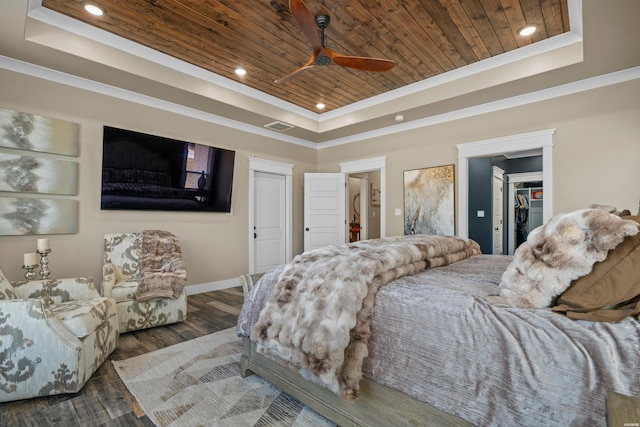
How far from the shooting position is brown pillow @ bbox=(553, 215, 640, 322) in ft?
3.31

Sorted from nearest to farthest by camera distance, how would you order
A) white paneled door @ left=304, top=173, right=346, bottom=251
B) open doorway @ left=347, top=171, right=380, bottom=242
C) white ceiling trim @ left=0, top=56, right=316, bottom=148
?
white ceiling trim @ left=0, top=56, right=316, bottom=148 → white paneled door @ left=304, top=173, right=346, bottom=251 → open doorway @ left=347, top=171, right=380, bottom=242

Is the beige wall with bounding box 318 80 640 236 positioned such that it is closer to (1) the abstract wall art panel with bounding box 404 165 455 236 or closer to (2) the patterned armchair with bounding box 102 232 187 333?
(1) the abstract wall art panel with bounding box 404 165 455 236

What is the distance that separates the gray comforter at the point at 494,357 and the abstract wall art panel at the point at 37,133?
12.2 ft

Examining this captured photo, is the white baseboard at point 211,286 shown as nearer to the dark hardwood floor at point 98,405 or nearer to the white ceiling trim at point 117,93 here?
the dark hardwood floor at point 98,405

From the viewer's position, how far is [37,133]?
120 inches

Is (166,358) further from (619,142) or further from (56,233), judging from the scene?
(619,142)

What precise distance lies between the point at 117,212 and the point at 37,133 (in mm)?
1084

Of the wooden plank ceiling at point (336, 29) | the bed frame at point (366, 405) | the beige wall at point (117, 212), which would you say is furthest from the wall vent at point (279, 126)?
the bed frame at point (366, 405)

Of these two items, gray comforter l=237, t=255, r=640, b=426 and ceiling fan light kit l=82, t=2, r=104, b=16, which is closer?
gray comforter l=237, t=255, r=640, b=426

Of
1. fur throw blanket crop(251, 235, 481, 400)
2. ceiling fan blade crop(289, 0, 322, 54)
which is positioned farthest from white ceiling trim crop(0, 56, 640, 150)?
fur throw blanket crop(251, 235, 481, 400)

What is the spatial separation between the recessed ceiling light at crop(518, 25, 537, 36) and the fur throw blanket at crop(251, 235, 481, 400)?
8.68 ft

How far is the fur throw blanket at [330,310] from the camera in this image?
1321 millimetres

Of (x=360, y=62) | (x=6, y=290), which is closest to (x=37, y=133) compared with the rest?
(x=6, y=290)

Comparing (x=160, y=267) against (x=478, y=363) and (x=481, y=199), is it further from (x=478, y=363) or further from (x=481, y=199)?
(x=481, y=199)
